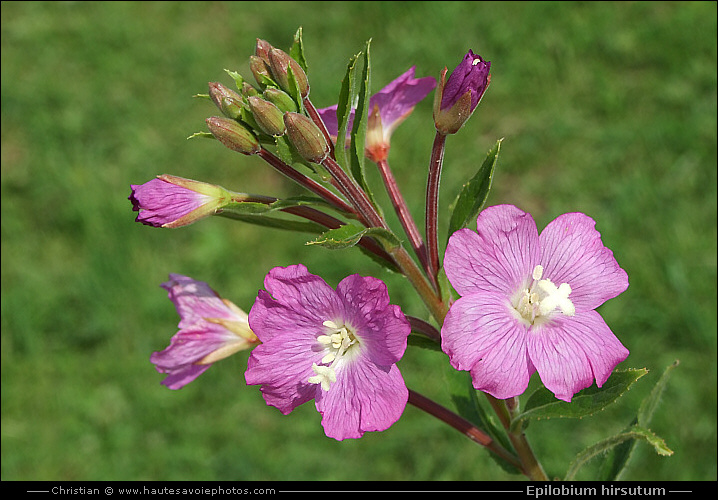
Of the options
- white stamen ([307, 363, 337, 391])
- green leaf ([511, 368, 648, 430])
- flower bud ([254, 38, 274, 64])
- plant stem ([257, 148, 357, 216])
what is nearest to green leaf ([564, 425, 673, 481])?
green leaf ([511, 368, 648, 430])

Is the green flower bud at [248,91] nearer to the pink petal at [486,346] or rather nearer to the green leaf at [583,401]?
the pink petal at [486,346]

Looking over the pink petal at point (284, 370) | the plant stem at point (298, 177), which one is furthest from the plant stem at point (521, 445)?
the plant stem at point (298, 177)

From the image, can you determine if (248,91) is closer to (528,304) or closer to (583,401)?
(528,304)

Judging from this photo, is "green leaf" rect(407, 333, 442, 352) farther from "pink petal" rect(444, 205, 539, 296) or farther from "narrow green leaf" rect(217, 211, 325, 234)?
"narrow green leaf" rect(217, 211, 325, 234)

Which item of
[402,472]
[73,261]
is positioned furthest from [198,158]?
[402,472]

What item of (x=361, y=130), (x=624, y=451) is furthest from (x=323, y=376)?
(x=624, y=451)

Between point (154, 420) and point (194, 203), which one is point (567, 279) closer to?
point (194, 203)
